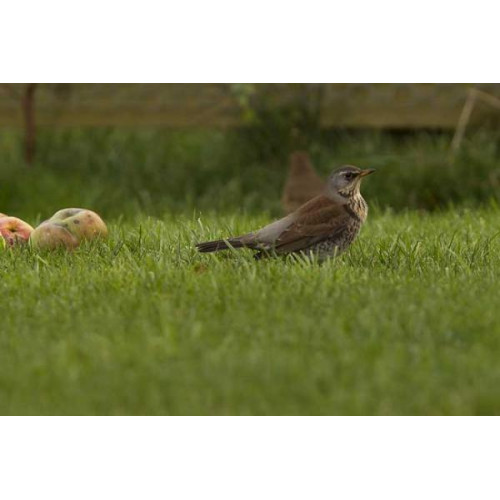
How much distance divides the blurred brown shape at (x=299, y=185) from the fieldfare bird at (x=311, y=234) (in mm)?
2274

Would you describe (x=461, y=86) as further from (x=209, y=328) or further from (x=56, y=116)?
(x=209, y=328)

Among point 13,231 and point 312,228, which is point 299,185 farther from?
point 13,231

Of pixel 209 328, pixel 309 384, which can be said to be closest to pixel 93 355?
pixel 209 328

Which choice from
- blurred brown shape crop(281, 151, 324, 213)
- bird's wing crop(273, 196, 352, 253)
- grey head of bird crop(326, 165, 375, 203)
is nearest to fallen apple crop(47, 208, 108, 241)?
bird's wing crop(273, 196, 352, 253)

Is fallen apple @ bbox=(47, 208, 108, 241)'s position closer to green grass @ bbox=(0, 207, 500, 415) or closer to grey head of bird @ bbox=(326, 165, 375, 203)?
green grass @ bbox=(0, 207, 500, 415)

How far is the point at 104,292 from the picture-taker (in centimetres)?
557

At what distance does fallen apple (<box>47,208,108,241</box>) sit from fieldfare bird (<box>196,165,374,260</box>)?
1.11 meters

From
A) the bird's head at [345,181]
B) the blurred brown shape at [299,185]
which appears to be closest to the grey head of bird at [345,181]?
the bird's head at [345,181]

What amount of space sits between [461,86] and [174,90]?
12.8 ft

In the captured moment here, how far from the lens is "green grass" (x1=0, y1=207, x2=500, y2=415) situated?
3.98 metres

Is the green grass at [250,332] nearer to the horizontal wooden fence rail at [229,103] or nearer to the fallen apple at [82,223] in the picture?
the fallen apple at [82,223]

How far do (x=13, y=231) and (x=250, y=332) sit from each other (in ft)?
10.7

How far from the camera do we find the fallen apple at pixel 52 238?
6.98 metres

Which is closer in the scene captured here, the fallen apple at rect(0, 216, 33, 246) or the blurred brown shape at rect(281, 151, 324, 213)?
the fallen apple at rect(0, 216, 33, 246)
